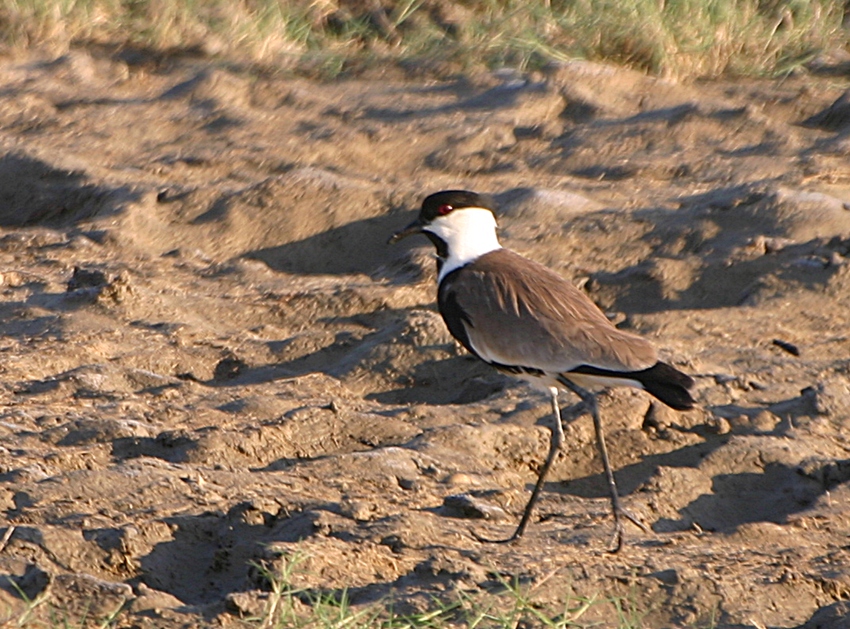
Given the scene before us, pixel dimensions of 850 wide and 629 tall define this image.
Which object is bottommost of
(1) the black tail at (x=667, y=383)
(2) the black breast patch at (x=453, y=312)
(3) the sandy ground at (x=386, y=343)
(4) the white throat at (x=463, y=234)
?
(3) the sandy ground at (x=386, y=343)

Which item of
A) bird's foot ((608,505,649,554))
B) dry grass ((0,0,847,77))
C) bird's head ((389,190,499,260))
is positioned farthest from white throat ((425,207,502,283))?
dry grass ((0,0,847,77))

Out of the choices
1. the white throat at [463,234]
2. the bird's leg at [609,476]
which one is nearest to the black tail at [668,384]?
the bird's leg at [609,476]

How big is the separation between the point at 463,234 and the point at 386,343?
0.68 meters

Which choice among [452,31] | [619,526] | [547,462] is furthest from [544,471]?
[452,31]

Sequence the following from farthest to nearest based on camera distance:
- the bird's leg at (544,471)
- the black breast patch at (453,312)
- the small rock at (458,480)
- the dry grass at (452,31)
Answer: the dry grass at (452,31), the black breast patch at (453,312), the small rock at (458,480), the bird's leg at (544,471)

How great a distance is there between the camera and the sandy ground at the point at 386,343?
11.2 feet

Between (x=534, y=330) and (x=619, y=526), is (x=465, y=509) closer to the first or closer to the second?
(x=619, y=526)

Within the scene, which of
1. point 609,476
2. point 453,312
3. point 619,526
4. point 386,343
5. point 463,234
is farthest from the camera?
point 386,343

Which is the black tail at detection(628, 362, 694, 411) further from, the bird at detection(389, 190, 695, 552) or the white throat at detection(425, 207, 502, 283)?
the white throat at detection(425, 207, 502, 283)

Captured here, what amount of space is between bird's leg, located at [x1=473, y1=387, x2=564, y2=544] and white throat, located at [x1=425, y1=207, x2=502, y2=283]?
0.57 m

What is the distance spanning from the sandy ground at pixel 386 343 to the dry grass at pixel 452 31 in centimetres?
23

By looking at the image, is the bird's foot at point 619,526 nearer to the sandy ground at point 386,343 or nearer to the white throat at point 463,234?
the sandy ground at point 386,343

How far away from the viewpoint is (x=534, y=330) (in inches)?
159

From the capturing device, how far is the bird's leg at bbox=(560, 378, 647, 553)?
362 cm
